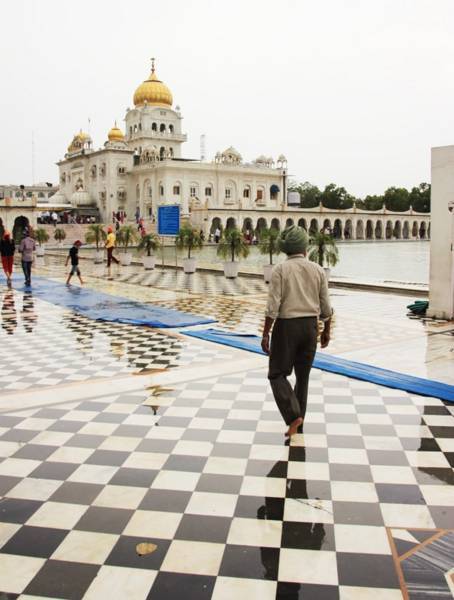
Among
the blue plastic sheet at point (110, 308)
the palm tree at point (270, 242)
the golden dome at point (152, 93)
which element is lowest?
the blue plastic sheet at point (110, 308)

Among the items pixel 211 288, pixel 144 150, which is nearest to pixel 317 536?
pixel 211 288

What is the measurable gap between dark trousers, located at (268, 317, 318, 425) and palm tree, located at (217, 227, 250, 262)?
13.8 meters

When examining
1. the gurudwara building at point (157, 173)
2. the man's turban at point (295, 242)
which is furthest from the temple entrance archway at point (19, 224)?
the man's turban at point (295, 242)

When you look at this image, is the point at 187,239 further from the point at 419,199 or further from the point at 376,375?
the point at 419,199

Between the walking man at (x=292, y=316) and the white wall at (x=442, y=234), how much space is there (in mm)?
6220

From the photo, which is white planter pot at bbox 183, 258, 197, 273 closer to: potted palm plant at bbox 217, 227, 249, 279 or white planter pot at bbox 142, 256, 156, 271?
potted palm plant at bbox 217, 227, 249, 279

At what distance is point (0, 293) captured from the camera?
14.9m

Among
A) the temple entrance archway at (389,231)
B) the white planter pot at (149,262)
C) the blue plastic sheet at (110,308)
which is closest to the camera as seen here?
the blue plastic sheet at (110,308)

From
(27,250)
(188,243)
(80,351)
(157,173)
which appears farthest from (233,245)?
(157,173)

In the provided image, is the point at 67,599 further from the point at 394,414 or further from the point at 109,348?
the point at 109,348

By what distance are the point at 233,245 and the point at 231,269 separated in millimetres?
702

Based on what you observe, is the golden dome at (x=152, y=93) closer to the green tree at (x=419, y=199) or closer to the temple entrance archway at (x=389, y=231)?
the temple entrance archway at (x=389, y=231)

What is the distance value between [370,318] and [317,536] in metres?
7.82

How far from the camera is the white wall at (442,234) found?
10.2m
